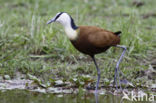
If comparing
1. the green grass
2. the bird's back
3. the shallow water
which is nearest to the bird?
the bird's back

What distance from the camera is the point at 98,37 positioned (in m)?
4.16

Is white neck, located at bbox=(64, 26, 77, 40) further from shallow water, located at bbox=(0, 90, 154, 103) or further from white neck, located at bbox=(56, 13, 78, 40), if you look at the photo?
shallow water, located at bbox=(0, 90, 154, 103)

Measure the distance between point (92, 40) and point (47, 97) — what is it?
2.73ft

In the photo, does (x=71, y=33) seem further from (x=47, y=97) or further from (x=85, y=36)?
(x=47, y=97)

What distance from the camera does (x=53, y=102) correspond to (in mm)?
3900

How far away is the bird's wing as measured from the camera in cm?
407

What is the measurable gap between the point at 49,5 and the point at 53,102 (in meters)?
5.67

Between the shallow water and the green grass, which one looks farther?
the green grass


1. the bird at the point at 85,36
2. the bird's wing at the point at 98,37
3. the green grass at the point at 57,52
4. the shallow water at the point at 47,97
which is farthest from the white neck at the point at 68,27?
the green grass at the point at 57,52

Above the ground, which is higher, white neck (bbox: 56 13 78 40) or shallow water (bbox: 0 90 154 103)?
white neck (bbox: 56 13 78 40)

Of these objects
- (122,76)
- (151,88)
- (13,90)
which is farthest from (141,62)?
(13,90)

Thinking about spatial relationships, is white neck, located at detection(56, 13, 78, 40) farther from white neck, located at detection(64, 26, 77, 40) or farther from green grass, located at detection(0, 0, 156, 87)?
green grass, located at detection(0, 0, 156, 87)

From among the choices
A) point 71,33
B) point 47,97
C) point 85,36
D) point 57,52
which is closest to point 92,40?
point 85,36

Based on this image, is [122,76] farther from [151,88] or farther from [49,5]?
[49,5]
